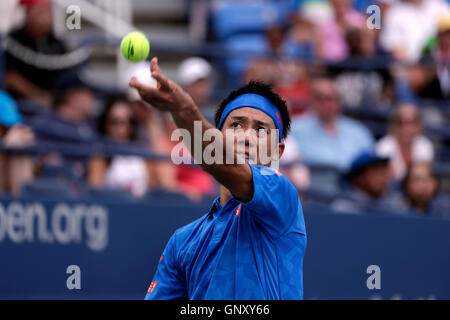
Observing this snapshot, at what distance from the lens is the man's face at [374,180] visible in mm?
6281

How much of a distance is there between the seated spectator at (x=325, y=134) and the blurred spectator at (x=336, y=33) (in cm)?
156

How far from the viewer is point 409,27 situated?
30.2 ft

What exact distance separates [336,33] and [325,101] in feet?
6.36

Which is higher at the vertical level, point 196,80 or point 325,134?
point 196,80

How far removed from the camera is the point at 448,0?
33.1 ft

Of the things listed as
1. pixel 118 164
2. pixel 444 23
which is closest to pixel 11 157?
pixel 118 164

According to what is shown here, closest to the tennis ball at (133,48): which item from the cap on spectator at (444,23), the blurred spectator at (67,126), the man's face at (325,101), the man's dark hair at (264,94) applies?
the man's dark hair at (264,94)

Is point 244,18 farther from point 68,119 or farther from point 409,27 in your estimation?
point 68,119

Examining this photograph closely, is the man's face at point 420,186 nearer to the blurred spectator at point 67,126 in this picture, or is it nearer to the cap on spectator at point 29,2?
the blurred spectator at point 67,126

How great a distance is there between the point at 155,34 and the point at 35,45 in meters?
4.20

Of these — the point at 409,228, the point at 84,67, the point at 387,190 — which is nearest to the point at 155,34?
the point at 84,67

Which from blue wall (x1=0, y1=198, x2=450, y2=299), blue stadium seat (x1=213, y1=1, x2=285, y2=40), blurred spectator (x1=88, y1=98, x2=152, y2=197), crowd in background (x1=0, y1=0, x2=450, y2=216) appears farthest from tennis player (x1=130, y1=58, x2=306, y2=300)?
blue stadium seat (x1=213, y1=1, x2=285, y2=40)

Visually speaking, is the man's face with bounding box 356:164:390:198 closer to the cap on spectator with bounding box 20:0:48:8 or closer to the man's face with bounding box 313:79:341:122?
the man's face with bounding box 313:79:341:122

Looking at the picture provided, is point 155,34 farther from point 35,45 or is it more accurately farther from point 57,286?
point 57,286
